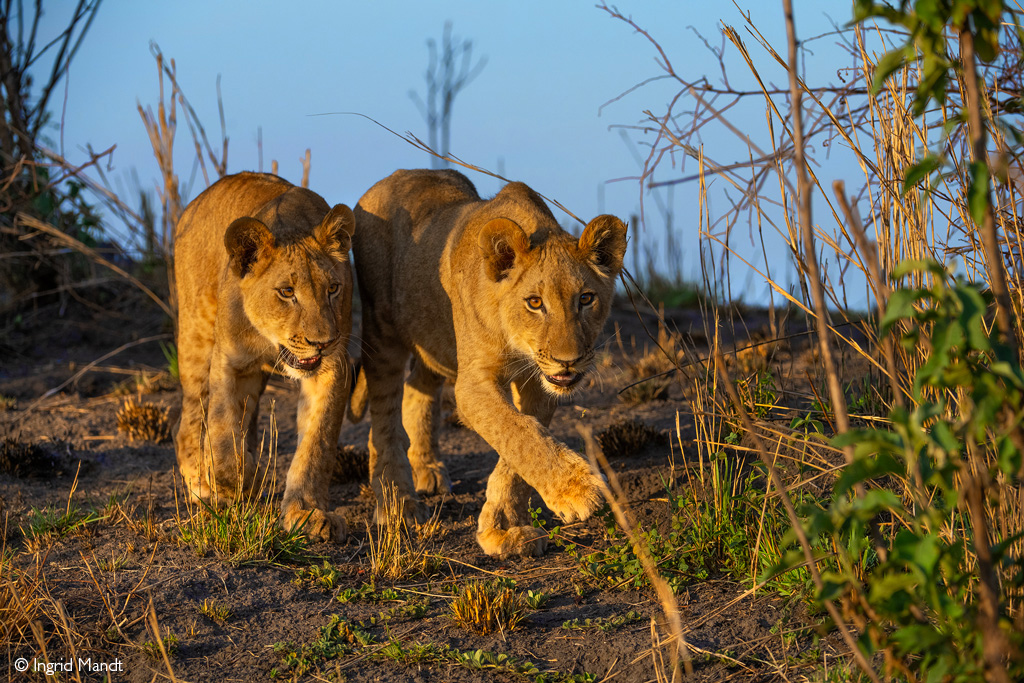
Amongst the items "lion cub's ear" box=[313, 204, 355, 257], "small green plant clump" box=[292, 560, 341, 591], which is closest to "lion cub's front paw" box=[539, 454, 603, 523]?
"small green plant clump" box=[292, 560, 341, 591]

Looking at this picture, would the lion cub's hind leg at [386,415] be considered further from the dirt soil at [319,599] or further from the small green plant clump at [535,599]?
the small green plant clump at [535,599]

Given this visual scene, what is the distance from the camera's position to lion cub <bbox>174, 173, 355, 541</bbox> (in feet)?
17.2

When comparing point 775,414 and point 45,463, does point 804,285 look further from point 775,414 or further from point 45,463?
point 45,463

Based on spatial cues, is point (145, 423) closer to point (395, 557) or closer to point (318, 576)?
point (318, 576)

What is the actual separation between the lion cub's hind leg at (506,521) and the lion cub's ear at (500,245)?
1007mm

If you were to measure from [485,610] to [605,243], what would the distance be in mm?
1924

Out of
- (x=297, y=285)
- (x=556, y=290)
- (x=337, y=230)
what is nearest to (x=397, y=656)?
(x=556, y=290)

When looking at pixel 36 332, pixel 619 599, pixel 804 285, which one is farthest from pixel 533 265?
pixel 36 332

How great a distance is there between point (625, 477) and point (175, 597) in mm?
2699

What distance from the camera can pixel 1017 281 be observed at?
11.2 feet

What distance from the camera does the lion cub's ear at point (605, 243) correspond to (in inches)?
185

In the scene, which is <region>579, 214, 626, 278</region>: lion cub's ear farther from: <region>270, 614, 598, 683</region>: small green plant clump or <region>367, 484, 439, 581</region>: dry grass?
<region>270, 614, 598, 683</region>: small green plant clump

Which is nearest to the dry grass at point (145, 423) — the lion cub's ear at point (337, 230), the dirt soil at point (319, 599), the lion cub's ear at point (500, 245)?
the dirt soil at point (319, 599)

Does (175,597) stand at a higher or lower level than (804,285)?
lower
